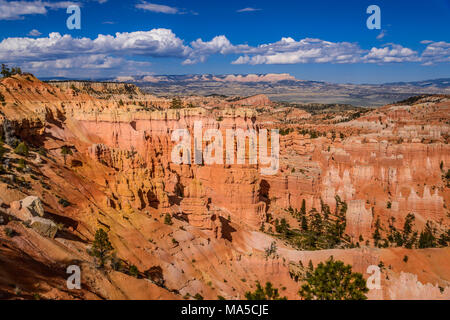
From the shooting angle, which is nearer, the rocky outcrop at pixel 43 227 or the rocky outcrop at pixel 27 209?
the rocky outcrop at pixel 43 227

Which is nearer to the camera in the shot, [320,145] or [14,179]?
[14,179]

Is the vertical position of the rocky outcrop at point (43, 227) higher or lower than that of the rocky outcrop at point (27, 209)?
lower

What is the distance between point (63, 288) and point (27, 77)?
35.3 meters

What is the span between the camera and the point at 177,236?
78.3 ft

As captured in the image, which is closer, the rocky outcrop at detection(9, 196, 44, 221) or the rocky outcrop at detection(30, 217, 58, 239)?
the rocky outcrop at detection(30, 217, 58, 239)

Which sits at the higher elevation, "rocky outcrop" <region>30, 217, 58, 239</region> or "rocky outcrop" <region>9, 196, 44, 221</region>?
"rocky outcrop" <region>9, 196, 44, 221</region>

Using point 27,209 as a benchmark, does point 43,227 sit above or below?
below

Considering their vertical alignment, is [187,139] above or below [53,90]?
below

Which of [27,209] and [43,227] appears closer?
[43,227]

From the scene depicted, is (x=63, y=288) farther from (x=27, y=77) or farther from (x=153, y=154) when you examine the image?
(x=27, y=77)
